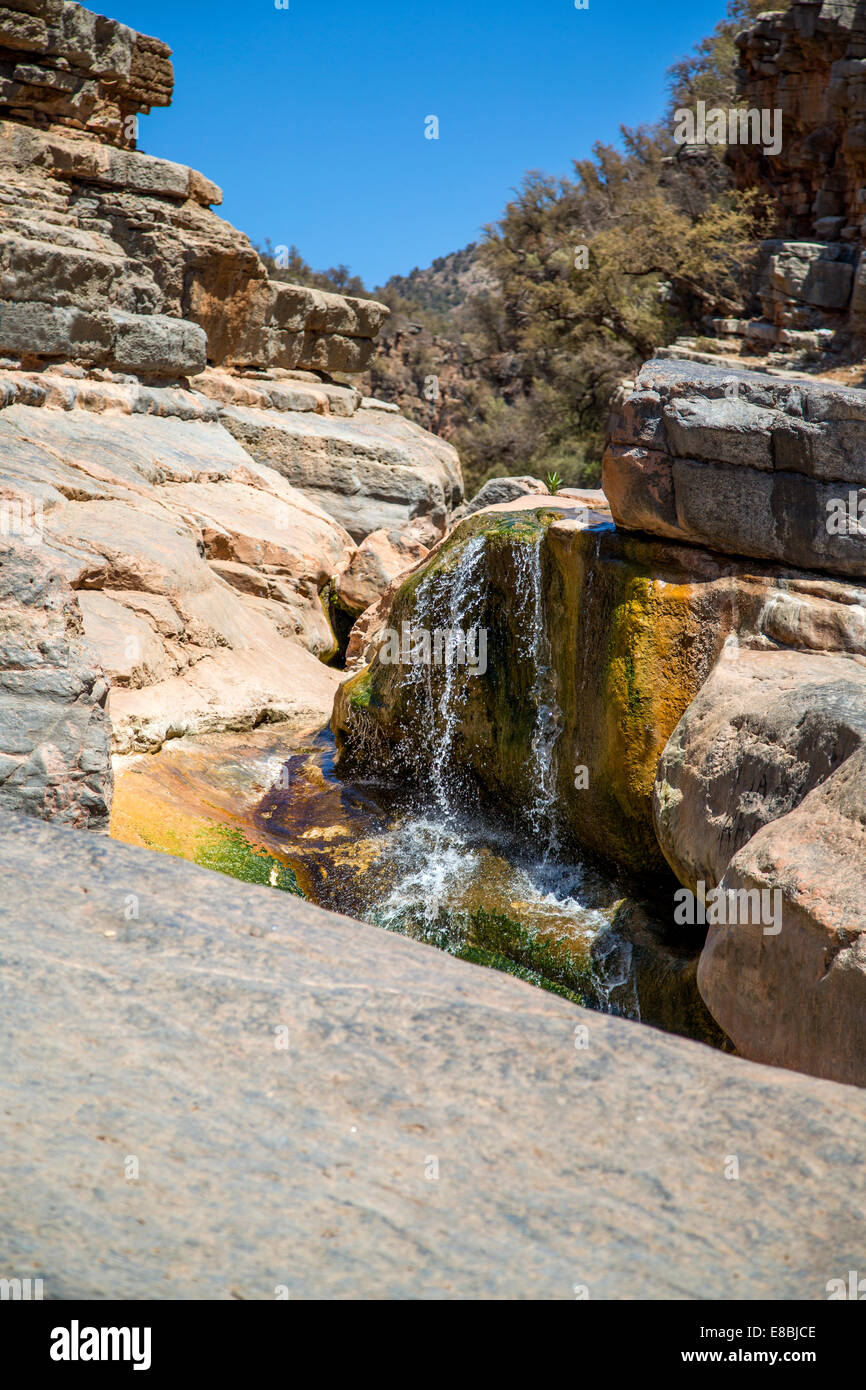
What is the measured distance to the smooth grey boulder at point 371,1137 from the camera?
1611 mm

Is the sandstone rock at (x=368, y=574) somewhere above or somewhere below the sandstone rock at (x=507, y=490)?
below

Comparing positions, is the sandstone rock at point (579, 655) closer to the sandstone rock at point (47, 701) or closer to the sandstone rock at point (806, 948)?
the sandstone rock at point (806, 948)

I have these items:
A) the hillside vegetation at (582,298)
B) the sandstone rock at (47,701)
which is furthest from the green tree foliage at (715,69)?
the sandstone rock at (47,701)

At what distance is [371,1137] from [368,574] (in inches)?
342

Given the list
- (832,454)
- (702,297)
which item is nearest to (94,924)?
(832,454)

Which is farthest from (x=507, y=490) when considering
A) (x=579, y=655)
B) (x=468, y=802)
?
(x=579, y=655)

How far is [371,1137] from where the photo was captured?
185 cm

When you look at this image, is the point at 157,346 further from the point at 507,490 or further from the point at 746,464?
the point at 746,464

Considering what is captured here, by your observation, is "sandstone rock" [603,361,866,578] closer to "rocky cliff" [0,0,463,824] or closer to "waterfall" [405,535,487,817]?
"waterfall" [405,535,487,817]

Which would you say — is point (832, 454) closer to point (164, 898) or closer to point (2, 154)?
point (164, 898)

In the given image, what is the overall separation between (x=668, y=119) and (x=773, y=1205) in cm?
3231

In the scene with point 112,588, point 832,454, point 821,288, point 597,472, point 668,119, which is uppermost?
point 668,119

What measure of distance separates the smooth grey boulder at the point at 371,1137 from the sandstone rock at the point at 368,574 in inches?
314

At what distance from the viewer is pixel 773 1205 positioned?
176 centimetres
